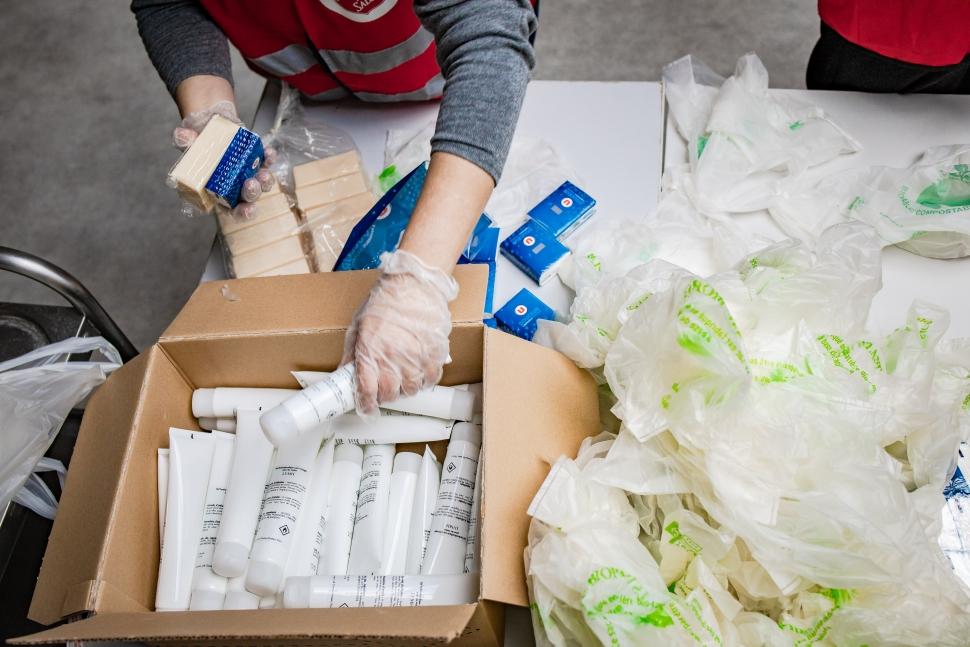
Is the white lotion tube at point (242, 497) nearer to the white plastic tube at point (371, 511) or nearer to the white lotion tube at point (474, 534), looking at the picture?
the white plastic tube at point (371, 511)

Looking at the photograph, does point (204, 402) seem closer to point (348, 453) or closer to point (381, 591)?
point (348, 453)

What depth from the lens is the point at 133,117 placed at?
7.93 feet

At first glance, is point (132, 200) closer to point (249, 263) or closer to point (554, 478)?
point (249, 263)

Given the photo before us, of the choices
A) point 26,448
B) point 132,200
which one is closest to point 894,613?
point 26,448

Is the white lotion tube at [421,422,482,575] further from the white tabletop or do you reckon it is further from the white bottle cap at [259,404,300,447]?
the white tabletop

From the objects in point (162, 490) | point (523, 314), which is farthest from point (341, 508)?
point (523, 314)

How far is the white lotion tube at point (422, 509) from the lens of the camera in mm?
888

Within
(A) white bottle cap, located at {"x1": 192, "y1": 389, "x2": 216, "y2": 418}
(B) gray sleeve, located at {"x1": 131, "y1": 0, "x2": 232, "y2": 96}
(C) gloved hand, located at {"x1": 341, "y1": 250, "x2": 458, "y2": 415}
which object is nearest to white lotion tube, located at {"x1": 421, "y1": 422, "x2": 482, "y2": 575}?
(C) gloved hand, located at {"x1": 341, "y1": 250, "x2": 458, "y2": 415}

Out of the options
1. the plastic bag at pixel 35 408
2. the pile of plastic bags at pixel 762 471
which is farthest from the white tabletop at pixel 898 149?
the plastic bag at pixel 35 408

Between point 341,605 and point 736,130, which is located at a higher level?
point 736,130

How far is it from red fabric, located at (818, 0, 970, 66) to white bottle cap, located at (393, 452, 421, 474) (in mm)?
972

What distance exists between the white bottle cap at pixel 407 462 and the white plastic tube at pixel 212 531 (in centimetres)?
23

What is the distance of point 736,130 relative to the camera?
3.89 ft

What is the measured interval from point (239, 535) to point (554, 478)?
0.40 metres
